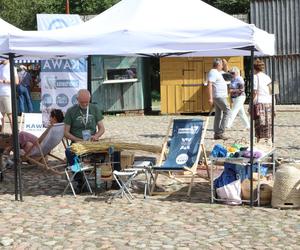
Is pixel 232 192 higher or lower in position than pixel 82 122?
lower

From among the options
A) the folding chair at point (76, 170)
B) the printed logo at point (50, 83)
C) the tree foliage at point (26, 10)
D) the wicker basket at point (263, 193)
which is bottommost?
the wicker basket at point (263, 193)

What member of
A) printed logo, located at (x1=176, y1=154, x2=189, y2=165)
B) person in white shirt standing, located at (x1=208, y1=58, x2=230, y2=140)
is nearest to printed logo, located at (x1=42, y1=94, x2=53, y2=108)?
person in white shirt standing, located at (x1=208, y1=58, x2=230, y2=140)

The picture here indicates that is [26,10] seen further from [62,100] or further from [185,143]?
[185,143]

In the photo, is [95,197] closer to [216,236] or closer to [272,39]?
[216,236]

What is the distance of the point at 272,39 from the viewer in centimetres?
822

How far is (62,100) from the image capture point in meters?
14.1

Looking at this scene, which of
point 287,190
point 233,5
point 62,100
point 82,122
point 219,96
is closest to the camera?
point 287,190

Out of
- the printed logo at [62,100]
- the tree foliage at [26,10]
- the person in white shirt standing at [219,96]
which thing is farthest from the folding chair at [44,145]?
the tree foliage at [26,10]

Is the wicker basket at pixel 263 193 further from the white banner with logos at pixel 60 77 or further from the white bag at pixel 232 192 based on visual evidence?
the white banner with logos at pixel 60 77

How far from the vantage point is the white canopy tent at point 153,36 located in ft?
23.6

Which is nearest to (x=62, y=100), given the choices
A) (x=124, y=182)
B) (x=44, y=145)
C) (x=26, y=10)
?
(x=44, y=145)

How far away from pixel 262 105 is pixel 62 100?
510 centimetres

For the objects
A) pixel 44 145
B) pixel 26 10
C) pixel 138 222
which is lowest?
pixel 138 222

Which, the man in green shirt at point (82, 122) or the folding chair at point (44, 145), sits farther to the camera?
the folding chair at point (44, 145)
